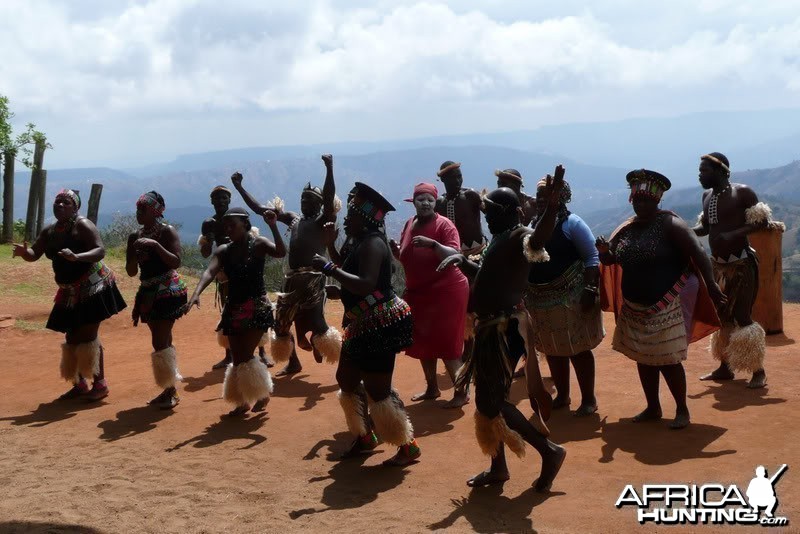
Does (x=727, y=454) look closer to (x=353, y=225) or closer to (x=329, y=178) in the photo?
(x=353, y=225)

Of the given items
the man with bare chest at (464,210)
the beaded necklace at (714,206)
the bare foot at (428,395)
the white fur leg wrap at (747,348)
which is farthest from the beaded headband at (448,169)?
the white fur leg wrap at (747,348)

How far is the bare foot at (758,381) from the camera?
305 inches

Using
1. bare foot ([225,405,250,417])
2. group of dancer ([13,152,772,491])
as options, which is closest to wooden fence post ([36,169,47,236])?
group of dancer ([13,152,772,491])

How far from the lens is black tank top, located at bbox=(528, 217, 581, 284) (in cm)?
671

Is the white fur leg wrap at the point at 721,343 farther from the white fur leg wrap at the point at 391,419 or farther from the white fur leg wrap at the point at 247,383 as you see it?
the white fur leg wrap at the point at 247,383

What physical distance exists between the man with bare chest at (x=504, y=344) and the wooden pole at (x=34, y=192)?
21.2m

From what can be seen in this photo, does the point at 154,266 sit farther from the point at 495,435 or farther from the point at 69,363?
the point at 495,435

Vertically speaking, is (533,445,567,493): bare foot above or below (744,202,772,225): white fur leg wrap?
below

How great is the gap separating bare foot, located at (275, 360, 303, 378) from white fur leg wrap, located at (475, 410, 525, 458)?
4593 mm

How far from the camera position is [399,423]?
5914 millimetres

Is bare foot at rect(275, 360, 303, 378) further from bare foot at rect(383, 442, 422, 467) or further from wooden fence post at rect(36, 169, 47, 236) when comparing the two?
wooden fence post at rect(36, 169, 47, 236)

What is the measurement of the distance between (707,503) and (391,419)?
221 cm

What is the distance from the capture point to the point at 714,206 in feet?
26.4

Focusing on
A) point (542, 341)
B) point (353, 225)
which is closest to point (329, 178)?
point (353, 225)
